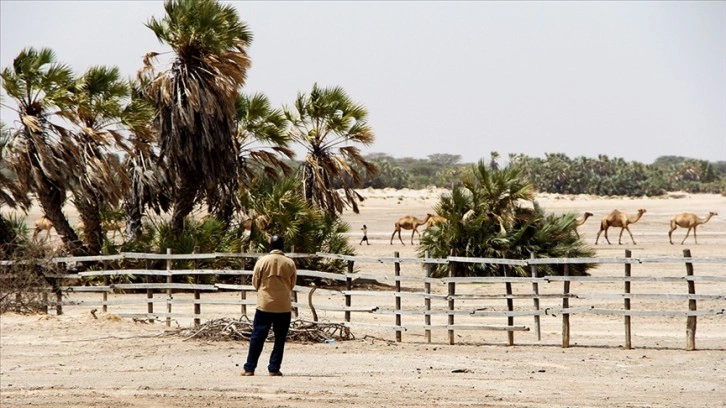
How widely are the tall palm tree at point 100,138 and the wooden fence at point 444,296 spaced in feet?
5.42

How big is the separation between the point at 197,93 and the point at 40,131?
10.9 ft

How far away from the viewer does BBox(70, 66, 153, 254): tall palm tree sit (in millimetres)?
26484

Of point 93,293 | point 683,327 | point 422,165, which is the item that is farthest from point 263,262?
point 422,165

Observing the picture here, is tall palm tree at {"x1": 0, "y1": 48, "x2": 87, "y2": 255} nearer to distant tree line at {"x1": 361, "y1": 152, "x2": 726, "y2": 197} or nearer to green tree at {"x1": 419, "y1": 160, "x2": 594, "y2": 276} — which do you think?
green tree at {"x1": 419, "y1": 160, "x2": 594, "y2": 276}

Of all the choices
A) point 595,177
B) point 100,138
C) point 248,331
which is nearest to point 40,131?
point 100,138

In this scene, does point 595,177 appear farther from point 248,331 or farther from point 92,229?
point 248,331

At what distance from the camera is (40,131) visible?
2611cm

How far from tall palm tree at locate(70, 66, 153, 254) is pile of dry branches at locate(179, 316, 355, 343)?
793cm

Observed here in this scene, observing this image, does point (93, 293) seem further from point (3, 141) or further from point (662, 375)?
point (662, 375)

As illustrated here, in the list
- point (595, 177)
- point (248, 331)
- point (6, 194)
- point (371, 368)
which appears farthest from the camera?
point (595, 177)

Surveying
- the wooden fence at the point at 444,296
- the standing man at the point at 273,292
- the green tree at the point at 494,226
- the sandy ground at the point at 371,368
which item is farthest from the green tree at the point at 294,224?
the standing man at the point at 273,292

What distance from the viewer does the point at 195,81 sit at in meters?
26.8

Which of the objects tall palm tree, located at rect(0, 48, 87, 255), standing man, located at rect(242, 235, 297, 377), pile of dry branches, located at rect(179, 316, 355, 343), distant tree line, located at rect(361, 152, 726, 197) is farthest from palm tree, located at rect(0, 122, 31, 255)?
distant tree line, located at rect(361, 152, 726, 197)

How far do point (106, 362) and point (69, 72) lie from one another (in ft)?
34.9
